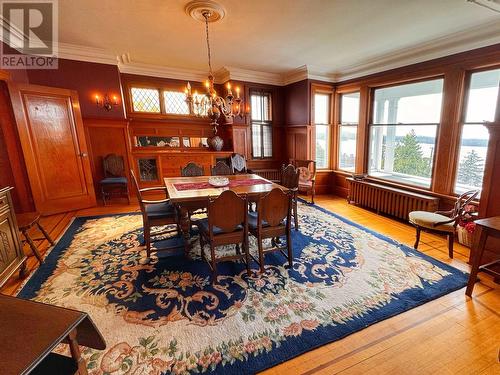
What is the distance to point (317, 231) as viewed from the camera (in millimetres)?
3367

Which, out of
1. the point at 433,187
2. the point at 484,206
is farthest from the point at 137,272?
the point at 433,187

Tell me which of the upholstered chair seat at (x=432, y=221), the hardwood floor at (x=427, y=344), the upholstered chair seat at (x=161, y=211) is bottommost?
the hardwood floor at (x=427, y=344)

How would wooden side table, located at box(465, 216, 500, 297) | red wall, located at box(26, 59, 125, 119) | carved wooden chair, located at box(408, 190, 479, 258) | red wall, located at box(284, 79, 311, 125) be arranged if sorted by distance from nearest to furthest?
wooden side table, located at box(465, 216, 500, 297), carved wooden chair, located at box(408, 190, 479, 258), red wall, located at box(26, 59, 125, 119), red wall, located at box(284, 79, 311, 125)

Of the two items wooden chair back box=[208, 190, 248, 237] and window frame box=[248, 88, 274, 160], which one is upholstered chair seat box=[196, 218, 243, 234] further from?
window frame box=[248, 88, 274, 160]

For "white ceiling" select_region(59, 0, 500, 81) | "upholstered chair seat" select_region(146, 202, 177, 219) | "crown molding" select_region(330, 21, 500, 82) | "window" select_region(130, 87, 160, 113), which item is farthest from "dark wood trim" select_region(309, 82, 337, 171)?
"upholstered chair seat" select_region(146, 202, 177, 219)

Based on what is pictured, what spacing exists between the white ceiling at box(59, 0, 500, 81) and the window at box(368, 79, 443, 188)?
53 centimetres

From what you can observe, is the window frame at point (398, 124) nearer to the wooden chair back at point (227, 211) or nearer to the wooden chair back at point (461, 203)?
the wooden chair back at point (461, 203)

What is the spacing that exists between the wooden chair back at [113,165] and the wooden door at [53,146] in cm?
30

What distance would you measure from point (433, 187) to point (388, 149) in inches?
42.7

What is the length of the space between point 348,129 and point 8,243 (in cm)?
554

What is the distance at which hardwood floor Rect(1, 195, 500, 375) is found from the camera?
1.42m

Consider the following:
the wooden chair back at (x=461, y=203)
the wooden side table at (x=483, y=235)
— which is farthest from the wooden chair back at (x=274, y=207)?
the wooden chair back at (x=461, y=203)

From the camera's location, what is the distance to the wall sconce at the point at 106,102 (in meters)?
4.31

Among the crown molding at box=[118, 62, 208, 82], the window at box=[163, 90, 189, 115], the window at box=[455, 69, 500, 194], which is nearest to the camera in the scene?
the window at box=[455, 69, 500, 194]
